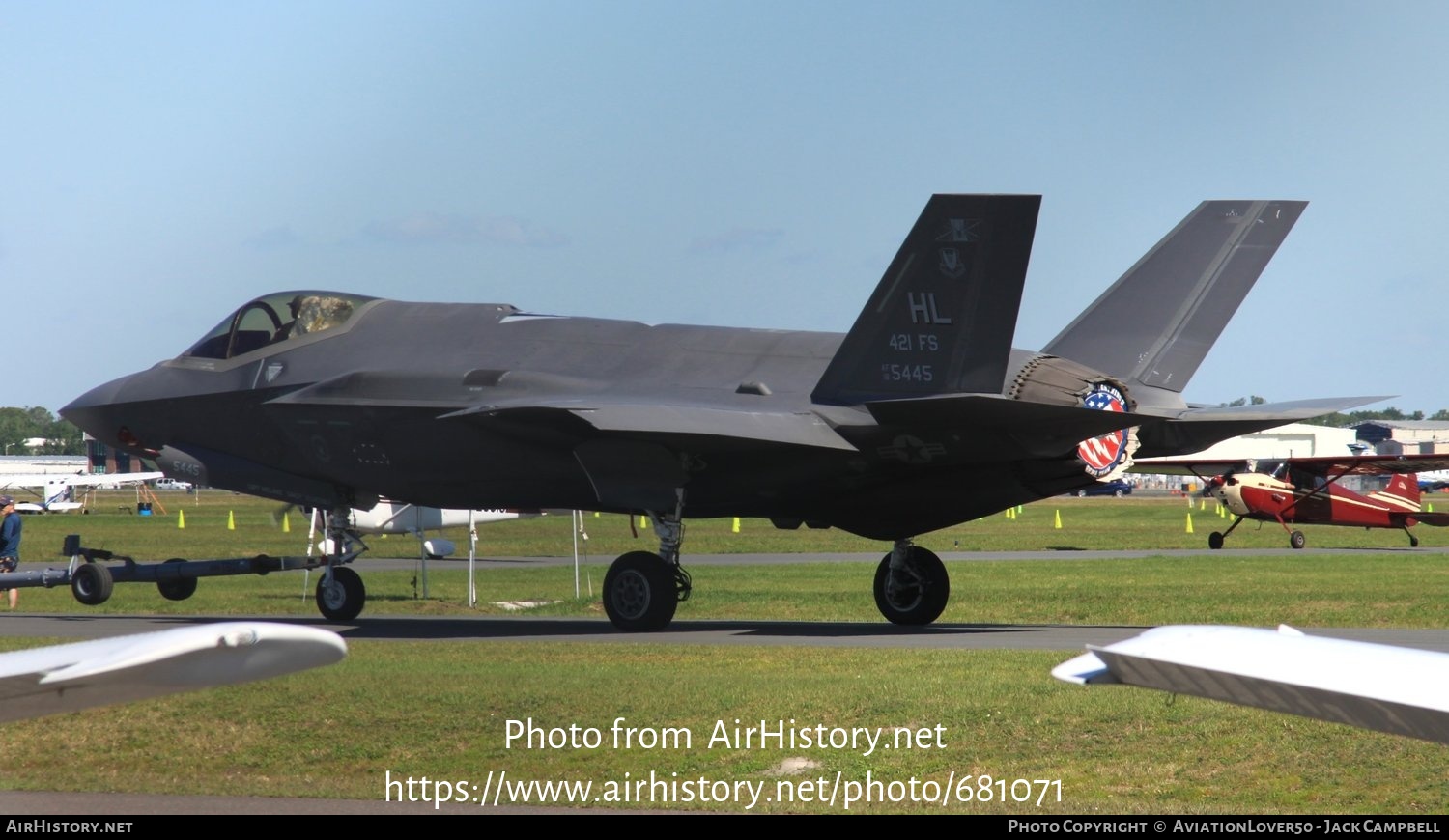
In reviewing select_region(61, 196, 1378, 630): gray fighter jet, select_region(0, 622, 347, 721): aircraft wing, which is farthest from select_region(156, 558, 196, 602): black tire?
select_region(0, 622, 347, 721): aircraft wing

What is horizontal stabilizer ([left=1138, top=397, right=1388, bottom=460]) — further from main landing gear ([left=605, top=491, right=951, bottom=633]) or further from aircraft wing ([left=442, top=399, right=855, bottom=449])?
main landing gear ([left=605, top=491, right=951, bottom=633])

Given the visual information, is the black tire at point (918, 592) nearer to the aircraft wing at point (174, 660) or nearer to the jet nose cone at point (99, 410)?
the jet nose cone at point (99, 410)

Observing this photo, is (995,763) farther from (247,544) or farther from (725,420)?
(247,544)

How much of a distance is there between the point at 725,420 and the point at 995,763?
22.9ft

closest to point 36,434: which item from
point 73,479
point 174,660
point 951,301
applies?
point 73,479

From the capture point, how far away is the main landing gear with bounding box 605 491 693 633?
56.8ft

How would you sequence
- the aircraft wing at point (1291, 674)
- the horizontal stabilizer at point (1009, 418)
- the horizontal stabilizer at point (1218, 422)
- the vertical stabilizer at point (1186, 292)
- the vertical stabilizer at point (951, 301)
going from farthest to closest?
1. the vertical stabilizer at point (1186, 292)
2. the horizontal stabilizer at point (1218, 422)
3. the vertical stabilizer at point (951, 301)
4. the horizontal stabilizer at point (1009, 418)
5. the aircraft wing at point (1291, 674)

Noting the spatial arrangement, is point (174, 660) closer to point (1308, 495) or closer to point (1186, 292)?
point (1186, 292)

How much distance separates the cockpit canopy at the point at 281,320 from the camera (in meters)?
20.0

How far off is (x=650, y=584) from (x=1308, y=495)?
1210 inches

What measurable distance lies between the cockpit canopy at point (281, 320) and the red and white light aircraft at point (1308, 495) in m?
27.1

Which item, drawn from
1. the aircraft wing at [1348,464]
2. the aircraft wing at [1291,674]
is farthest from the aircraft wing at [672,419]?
the aircraft wing at [1348,464]

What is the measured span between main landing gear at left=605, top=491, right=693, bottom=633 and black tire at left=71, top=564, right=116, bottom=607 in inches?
282

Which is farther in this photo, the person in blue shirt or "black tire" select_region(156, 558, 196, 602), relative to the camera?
the person in blue shirt
